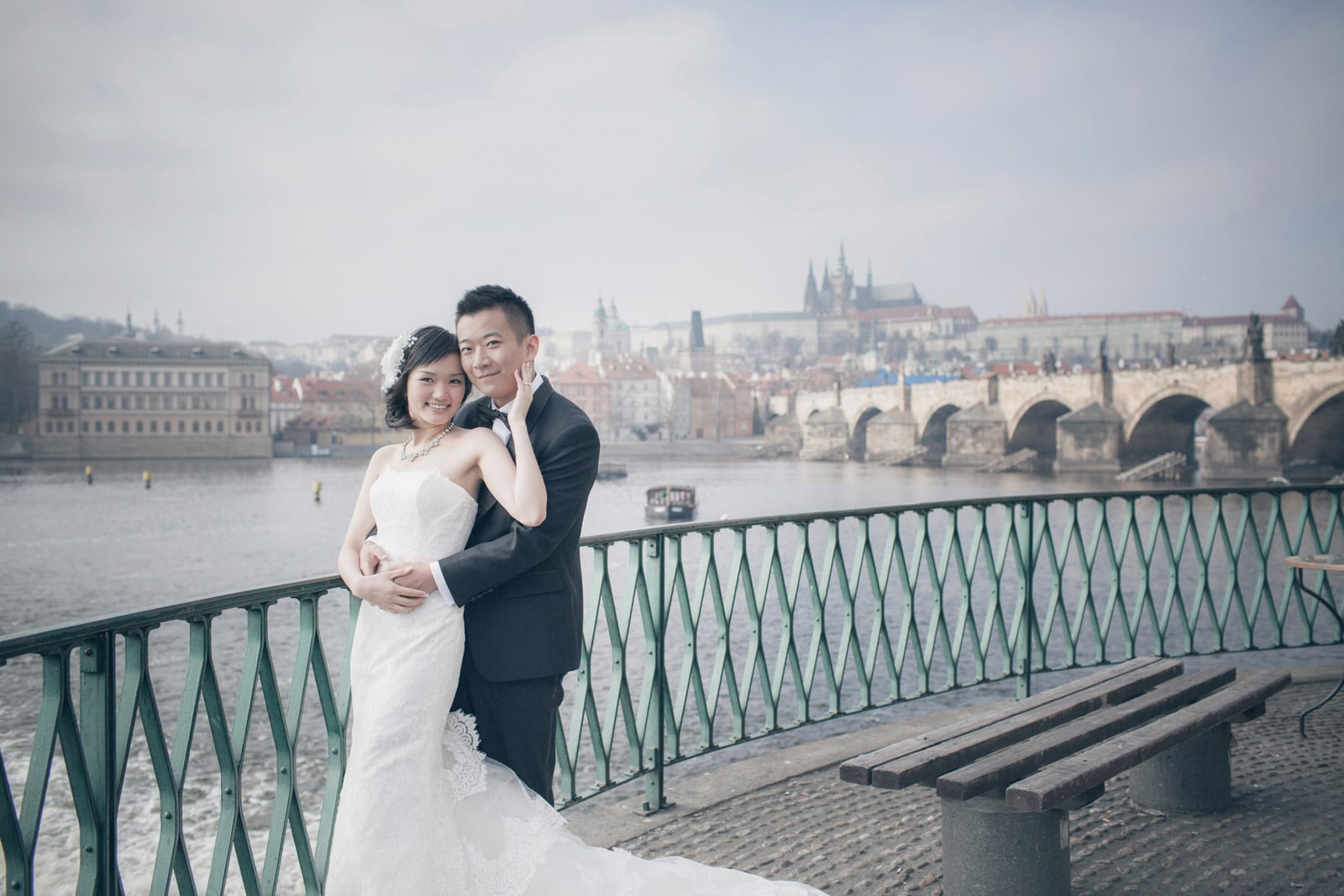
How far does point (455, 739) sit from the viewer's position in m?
2.03

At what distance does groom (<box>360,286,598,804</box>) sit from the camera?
2.03 meters

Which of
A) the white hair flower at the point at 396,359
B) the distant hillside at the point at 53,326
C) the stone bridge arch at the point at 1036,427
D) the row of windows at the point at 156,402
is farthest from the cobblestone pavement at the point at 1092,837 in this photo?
the distant hillside at the point at 53,326

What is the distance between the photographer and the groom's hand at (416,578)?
1.96 meters

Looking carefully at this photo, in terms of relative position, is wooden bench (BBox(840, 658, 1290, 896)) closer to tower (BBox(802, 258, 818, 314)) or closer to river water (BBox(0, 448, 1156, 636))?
river water (BBox(0, 448, 1156, 636))

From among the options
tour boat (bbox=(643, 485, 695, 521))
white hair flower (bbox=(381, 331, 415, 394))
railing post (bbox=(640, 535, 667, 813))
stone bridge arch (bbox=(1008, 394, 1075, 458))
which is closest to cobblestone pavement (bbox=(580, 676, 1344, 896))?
railing post (bbox=(640, 535, 667, 813))

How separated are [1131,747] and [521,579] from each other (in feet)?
5.24

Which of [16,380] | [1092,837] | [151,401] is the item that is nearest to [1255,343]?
[1092,837]

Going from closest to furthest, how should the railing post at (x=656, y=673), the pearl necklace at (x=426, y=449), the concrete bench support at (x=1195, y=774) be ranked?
1. the pearl necklace at (x=426, y=449)
2. the concrete bench support at (x=1195, y=774)
3. the railing post at (x=656, y=673)

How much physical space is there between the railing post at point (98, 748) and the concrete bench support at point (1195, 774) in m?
2.76

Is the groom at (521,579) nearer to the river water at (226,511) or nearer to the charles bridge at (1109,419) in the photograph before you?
the river water at (226,511)

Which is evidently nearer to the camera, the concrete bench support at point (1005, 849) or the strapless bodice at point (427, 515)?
the strapless bodice at point (427, 515)

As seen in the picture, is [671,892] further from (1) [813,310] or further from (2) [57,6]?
(1) [813,310]

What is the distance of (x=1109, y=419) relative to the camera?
150ft

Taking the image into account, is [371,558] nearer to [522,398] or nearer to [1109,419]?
[522,398]
